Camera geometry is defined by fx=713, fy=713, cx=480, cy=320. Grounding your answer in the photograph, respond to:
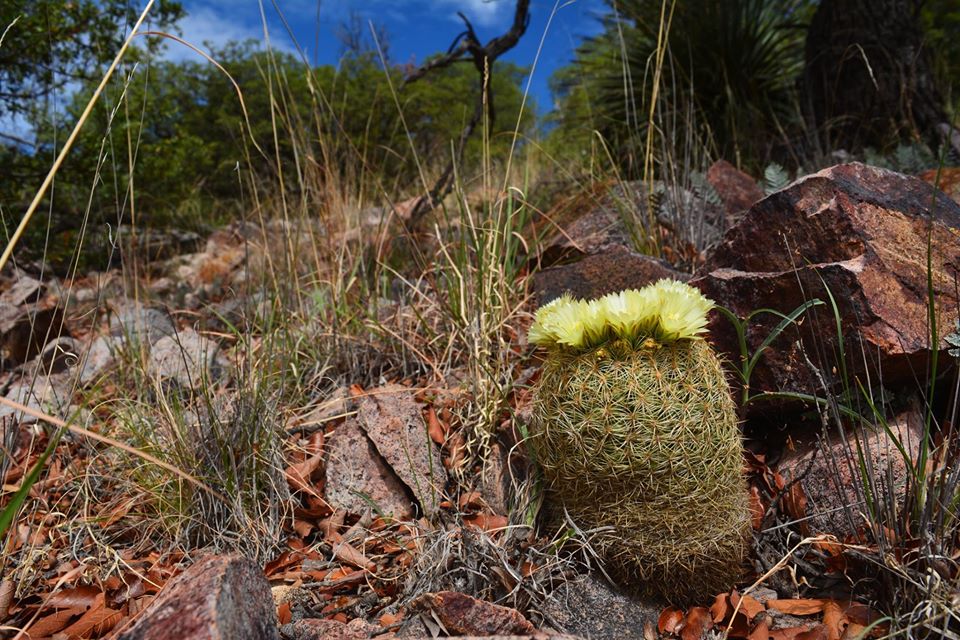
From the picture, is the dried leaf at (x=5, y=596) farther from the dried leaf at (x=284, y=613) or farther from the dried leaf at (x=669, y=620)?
the dried leaf at (x=669, y=620)

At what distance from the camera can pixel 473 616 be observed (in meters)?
1.63

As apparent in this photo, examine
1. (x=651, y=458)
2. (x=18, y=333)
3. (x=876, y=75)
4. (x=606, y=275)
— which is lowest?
(x=651, y=458)

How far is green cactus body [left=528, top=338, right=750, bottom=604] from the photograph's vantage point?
5.47ft

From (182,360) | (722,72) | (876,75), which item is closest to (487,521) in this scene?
(182,360)

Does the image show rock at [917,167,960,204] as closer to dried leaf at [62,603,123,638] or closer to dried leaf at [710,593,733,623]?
dried leaf at [710,593,733,623]

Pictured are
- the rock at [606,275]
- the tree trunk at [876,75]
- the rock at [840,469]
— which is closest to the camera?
the rock at [840,469]

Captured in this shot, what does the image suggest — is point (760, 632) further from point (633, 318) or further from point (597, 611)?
point (633, 318)

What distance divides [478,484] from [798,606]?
0.97 meters

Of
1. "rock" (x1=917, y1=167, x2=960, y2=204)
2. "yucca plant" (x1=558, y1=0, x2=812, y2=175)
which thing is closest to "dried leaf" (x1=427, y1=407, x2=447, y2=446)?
"rock" (x1=917, y1=167, x2=960, y2=204)

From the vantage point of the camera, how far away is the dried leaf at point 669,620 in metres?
1.81

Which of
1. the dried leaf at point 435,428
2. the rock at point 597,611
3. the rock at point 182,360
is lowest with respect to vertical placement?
the rock at point 597,611

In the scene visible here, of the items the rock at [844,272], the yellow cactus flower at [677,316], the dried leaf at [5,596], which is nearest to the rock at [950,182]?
the rock at [844,272]

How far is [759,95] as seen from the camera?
264 inches

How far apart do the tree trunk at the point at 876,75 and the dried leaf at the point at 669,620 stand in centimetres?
423
